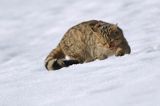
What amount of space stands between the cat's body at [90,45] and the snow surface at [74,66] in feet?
0.83

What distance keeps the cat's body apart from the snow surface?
25 centimetres

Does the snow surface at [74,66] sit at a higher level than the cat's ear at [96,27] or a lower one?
lower

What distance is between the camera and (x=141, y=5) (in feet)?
37.6

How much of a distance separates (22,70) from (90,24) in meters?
1.17

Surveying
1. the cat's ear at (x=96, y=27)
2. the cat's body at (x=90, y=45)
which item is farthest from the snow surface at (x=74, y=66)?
the cat's ear at (x=96, y=27)

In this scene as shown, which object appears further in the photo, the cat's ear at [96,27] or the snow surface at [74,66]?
the cat's ear at [96,27]

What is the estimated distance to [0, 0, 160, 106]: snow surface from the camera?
4352 millimetres

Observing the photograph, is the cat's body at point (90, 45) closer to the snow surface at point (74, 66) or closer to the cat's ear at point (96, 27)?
the cat's ear at point (96, 27)

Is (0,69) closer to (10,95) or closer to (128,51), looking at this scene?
(128,51)

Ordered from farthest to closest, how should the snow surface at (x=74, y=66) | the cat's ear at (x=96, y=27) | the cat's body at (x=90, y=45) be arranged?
the cat's ear at (x=96, y=27)
the cat's body at (x=90, y=45)
the snow surface at (x=74, y=66)

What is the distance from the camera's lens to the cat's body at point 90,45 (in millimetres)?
6415

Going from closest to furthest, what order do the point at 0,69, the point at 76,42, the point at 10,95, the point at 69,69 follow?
the point at 10,95
the point at 69,69
the point at 76,42
the point at 0,69

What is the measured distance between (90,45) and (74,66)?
0.69 metres

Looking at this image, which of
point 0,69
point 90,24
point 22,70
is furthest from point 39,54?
point 90,24
